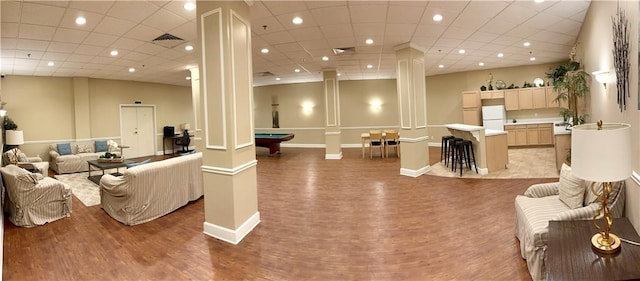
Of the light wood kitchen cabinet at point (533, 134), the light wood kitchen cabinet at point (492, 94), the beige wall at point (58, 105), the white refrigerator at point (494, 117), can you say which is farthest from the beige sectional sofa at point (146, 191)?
the light wood kitchen cabinet at point (533, 134)

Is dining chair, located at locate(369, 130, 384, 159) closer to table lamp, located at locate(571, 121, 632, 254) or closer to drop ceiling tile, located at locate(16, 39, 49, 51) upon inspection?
A: table lamp, located at locate(571, 121, 632, 254)

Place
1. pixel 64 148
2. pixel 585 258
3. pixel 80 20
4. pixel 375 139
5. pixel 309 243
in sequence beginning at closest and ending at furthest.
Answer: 1. pixel 585 258
2. pixel 309 243
3. pixel 80 20
4. pixel 64 148
5. pixel 375 139

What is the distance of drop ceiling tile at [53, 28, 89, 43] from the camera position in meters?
4.35

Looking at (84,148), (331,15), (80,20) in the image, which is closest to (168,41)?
(80,20)

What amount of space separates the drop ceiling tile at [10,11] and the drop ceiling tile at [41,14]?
49mm

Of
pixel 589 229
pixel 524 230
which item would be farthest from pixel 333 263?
pixel 589 229

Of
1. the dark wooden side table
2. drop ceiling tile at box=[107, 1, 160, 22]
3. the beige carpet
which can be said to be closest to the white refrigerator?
the beige carpet

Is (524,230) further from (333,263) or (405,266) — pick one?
(333,263)

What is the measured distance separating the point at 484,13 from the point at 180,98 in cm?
1094

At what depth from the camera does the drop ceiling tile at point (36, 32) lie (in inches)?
161

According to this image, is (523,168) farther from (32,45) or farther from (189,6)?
(32,45)

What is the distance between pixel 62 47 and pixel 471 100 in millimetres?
10855

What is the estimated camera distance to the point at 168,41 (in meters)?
5.13

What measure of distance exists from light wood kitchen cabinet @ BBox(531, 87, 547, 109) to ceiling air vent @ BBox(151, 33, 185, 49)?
10.0 m
